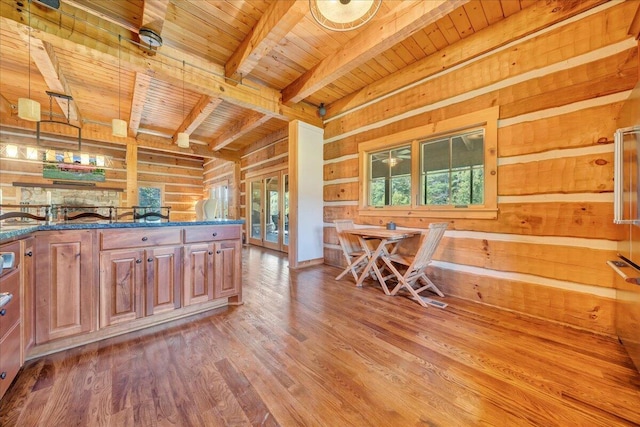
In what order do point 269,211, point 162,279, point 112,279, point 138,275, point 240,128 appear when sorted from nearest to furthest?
point 112,279
point 138,275
point 162,279
point 240,128
point 269,211

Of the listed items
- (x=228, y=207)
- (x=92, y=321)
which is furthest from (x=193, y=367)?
(x=228, y=207)

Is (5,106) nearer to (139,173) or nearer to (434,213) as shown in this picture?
(139,173)

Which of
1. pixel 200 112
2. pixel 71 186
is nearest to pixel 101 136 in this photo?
pixel 71 186

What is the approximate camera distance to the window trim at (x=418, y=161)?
256cm

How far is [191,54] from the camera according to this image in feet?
10.0

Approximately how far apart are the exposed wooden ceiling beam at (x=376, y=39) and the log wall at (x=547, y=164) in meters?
0.88

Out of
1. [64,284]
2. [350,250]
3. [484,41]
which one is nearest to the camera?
[64,284]

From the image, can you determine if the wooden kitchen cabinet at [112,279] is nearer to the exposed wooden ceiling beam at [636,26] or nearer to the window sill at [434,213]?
the window sill at [434,213]

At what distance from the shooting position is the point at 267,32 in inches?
95.1

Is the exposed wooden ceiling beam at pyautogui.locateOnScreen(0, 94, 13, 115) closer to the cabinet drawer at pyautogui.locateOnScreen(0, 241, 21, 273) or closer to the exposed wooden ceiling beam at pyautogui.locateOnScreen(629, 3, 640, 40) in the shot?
the cabinet drawer at pyautogui.locateOnScreen(0, 241, 21, 273)

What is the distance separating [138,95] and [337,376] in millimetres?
4842

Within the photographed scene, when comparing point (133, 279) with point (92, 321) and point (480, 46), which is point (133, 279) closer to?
point (92, 321)

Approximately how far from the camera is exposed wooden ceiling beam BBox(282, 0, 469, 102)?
2.12 meters

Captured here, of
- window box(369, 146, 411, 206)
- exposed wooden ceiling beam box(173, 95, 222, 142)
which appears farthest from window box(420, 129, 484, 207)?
exposed wooden ceiling beam box(173, 95, 222, 142)
